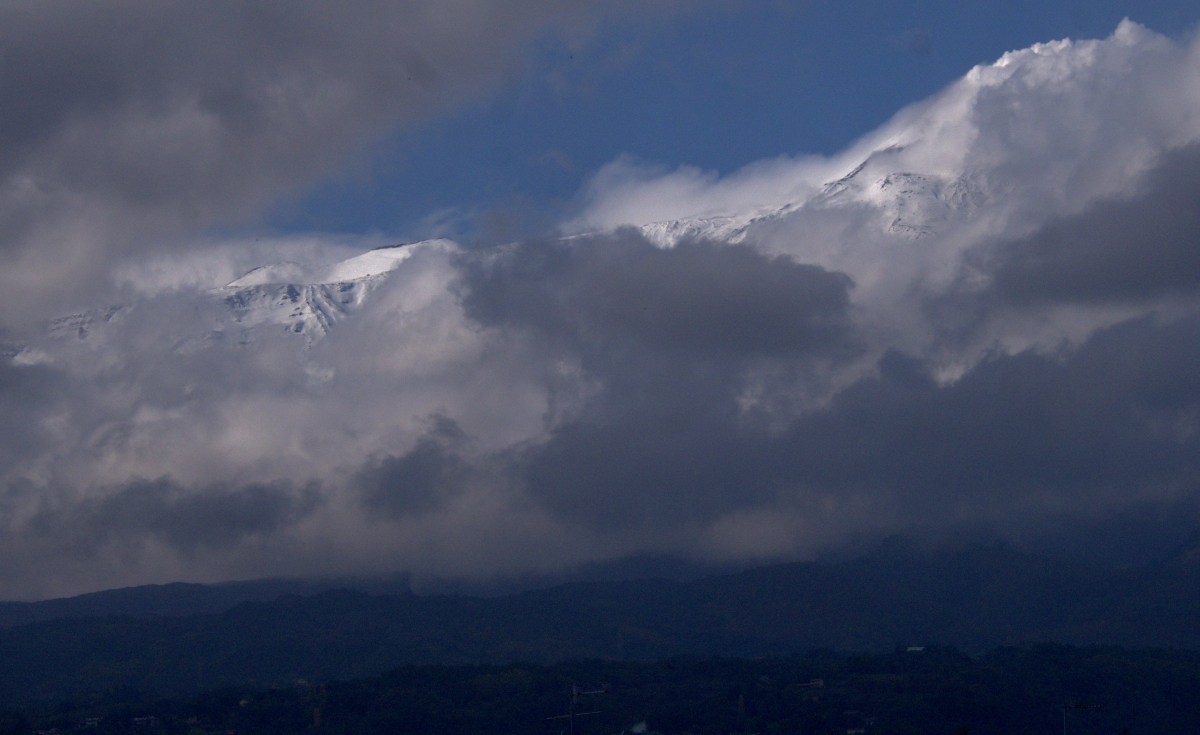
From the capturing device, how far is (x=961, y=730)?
185m

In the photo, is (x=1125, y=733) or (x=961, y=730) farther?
(x=961, y=730)

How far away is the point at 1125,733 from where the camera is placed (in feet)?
565

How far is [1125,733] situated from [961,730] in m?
20.5
